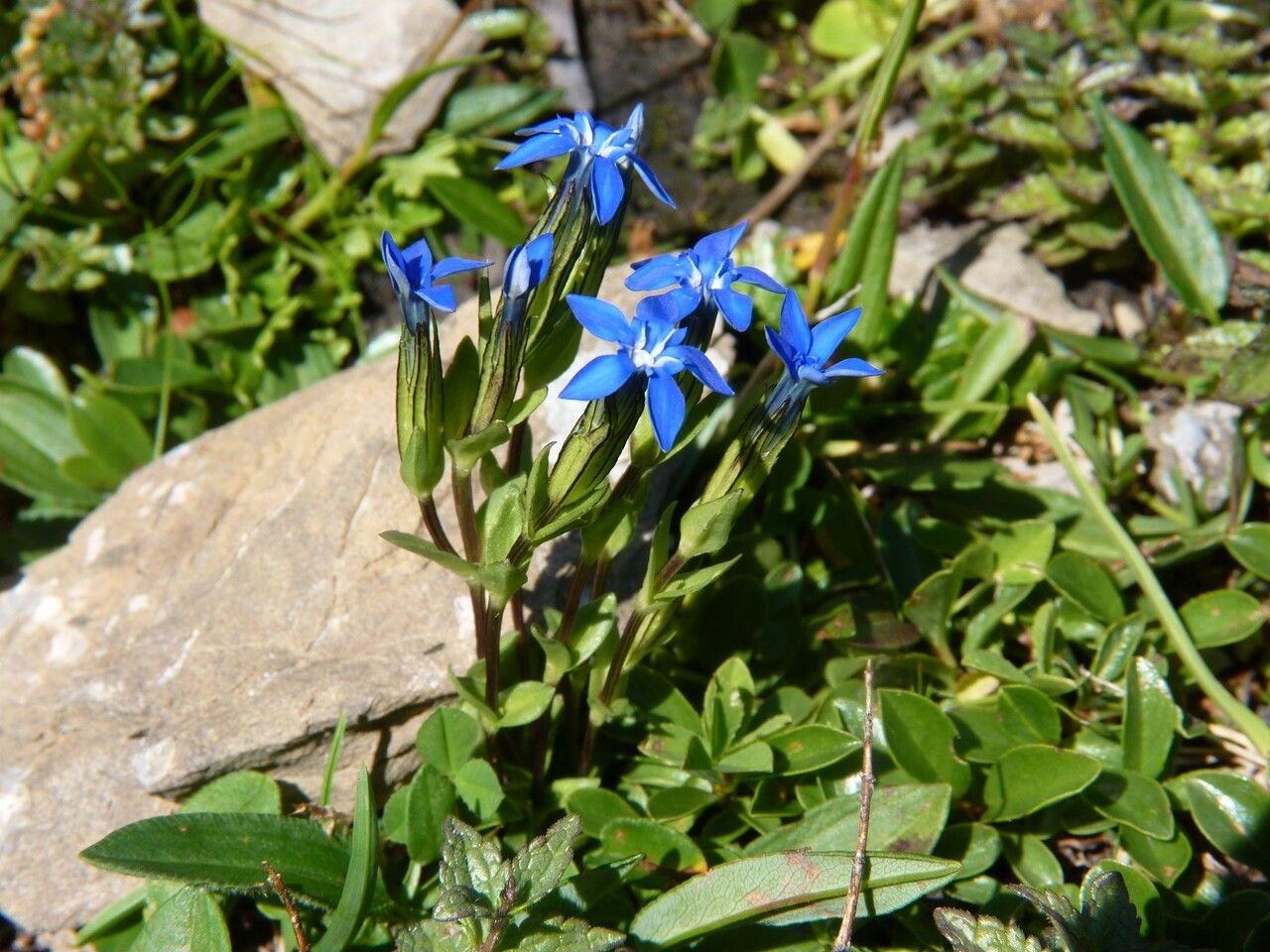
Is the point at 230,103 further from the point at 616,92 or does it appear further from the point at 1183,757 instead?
the point at 1183,757

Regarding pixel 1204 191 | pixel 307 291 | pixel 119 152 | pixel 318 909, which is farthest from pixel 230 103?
pixel 1204 191

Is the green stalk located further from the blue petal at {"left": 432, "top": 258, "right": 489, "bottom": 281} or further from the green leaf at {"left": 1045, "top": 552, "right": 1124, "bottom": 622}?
the blue petal at {"left": 432, "top": 258, "right": 489, "bottom": 281}

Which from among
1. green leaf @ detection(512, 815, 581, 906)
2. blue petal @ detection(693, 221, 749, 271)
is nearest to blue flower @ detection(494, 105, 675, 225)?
blue petal @ detection(693, 221, 749, 271)

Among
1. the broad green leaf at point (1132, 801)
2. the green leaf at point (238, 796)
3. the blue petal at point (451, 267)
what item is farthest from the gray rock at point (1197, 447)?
the green leaf at point (238, 796)

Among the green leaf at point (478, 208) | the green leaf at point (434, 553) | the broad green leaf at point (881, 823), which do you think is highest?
the green leaf at point (434, 553)

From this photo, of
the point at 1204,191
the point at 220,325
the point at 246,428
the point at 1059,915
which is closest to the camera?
the point at 1059,915

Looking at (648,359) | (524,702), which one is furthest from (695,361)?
(524,702)

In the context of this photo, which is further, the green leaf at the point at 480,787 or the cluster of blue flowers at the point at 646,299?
the green leaf at the point at 480,787

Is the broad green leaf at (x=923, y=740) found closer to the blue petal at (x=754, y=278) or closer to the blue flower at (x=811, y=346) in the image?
the blue flower at (x=811, y=346)
